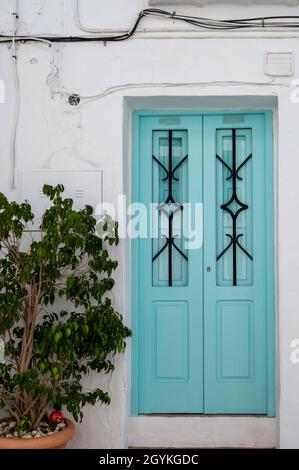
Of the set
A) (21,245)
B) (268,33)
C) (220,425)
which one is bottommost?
(220,425)

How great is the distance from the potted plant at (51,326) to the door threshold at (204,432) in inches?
19.0

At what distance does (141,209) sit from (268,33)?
141 cm

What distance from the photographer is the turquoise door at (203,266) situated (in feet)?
13.7

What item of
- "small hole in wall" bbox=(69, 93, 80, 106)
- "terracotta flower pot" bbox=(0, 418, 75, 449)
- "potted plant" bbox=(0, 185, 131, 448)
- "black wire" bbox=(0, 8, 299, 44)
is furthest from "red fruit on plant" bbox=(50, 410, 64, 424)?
"black wire" bbox=(0, 8, 299, 44)

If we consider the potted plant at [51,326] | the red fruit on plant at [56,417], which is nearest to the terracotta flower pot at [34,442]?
the potted plant at [51,326]

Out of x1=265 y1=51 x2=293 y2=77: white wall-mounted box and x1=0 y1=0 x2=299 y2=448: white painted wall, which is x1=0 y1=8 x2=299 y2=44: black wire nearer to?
x1=0 y1=0 x2=299 y2=448: white painted wall

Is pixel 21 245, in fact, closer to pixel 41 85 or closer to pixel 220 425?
pixel 41 85

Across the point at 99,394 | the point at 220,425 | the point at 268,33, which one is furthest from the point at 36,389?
the point at 268,33

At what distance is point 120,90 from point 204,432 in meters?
2.30

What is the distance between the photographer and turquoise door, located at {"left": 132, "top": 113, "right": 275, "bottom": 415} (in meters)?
4.17

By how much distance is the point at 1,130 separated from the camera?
410 cm

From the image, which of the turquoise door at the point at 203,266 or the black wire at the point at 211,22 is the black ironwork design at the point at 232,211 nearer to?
the turquoise door at the point at 203,266

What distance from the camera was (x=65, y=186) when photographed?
4.05m

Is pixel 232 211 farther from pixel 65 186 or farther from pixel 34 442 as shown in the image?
pixel 34 442
